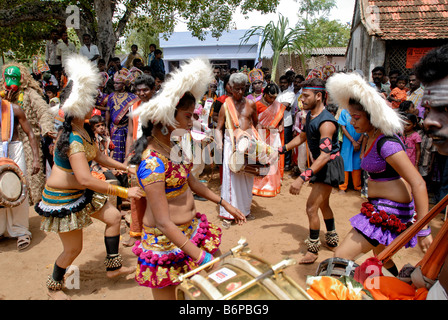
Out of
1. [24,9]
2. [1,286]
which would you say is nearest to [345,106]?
[1,286]

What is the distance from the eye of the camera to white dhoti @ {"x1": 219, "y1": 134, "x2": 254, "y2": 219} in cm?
514

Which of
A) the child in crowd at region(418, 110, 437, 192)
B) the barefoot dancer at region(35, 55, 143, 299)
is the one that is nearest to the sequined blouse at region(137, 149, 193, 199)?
the barefoot dancer at region(35, 55, 143, 299)

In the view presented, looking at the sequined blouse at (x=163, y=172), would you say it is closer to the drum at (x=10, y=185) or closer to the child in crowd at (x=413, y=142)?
the drum at (x=10, y=185)

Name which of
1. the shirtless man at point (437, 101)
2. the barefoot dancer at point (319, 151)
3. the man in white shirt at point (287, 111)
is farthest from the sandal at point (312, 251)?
the man in white shirt at point (287, 111)

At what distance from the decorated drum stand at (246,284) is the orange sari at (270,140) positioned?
14.5 feet

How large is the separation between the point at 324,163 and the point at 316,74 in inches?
82.3

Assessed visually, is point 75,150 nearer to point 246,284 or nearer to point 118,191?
point 118,191

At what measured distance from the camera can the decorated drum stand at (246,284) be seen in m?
→ 1.24

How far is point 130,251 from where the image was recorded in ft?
14.2

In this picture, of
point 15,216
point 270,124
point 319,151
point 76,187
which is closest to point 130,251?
point 76,187

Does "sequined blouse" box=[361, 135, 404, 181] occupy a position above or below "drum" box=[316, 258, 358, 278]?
above

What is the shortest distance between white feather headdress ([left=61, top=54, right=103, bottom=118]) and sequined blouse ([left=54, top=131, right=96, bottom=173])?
0.19 m

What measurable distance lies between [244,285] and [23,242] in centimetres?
429

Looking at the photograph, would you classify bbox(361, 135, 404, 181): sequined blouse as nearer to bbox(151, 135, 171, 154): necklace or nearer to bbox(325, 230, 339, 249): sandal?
bbox(151, 135, 171, 154): necklace
